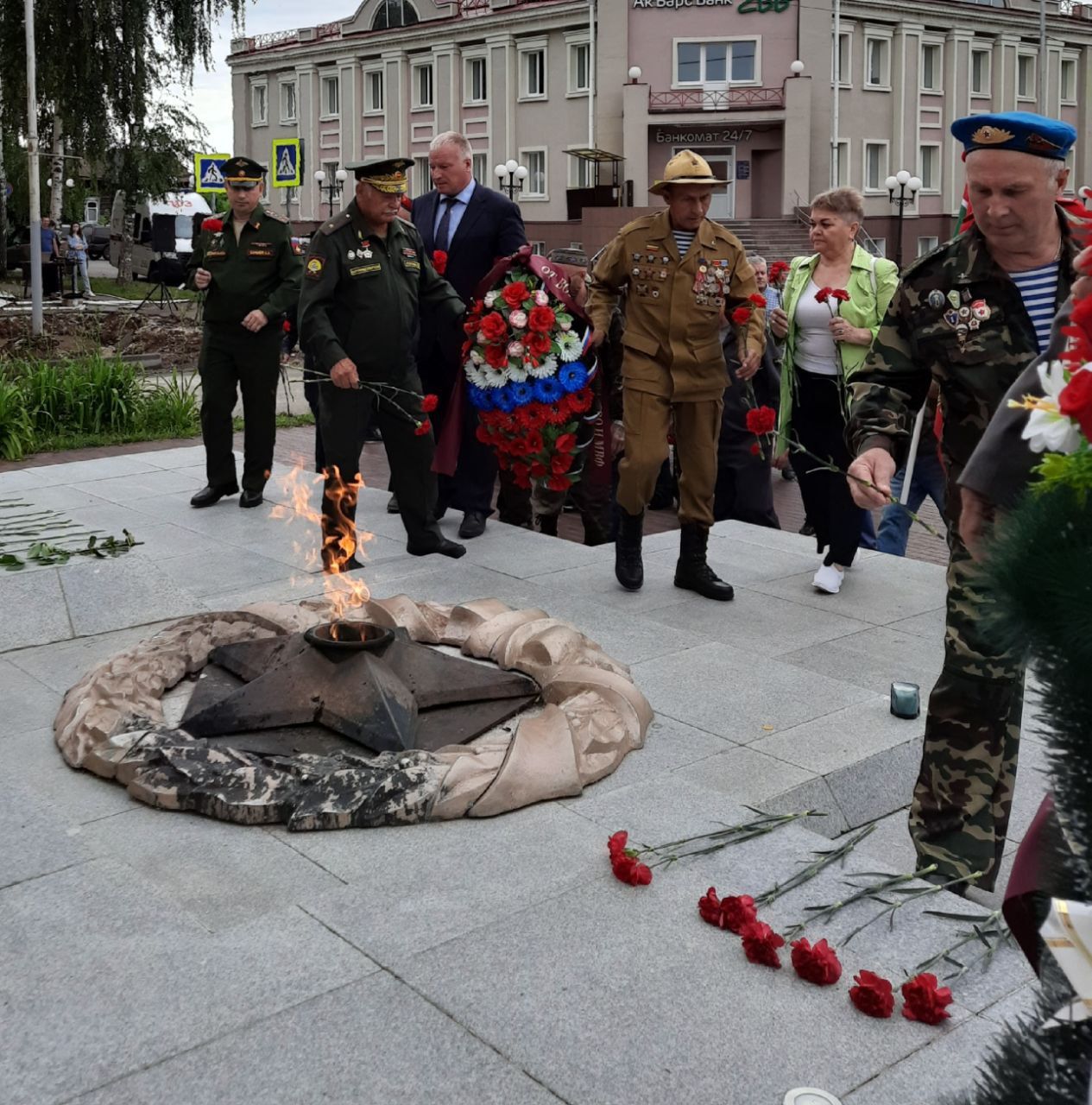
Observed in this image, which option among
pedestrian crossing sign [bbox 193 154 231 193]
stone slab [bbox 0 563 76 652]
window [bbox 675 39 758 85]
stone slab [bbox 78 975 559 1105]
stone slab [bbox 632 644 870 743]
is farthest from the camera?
window [bbox 675 39 758 85]

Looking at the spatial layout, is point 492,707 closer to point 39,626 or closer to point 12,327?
point 39,626

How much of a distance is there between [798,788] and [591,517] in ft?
15.6

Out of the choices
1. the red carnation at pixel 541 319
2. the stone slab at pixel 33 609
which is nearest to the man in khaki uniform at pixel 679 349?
the red carnation at pixel 541 319

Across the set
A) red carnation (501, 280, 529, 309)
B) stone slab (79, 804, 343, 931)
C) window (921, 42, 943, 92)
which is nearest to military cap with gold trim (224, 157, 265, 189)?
red carnation (501, 280, 529, 309)

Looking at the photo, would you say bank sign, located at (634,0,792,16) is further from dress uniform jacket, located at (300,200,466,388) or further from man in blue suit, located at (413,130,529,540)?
dress uniform jacket, located at (300,200,466,388)

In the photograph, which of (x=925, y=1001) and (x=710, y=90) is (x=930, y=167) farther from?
(x=925, y=1001)

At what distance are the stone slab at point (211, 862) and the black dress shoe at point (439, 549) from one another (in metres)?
3.95

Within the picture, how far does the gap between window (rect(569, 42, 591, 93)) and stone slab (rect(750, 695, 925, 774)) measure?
45.9 meters

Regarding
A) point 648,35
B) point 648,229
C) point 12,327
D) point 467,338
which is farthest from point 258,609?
point 648,35

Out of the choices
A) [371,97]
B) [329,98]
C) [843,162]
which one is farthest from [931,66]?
[329,98]

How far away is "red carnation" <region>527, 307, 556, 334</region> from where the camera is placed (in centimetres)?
830

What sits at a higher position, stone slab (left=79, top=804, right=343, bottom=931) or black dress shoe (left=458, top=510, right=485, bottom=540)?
black dress shoe (left=458, top=510, right=485, bottom=540)

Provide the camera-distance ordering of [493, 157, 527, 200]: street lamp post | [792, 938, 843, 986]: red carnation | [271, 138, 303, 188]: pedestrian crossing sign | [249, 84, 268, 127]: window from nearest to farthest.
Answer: [792, 938, 843, 986]: red carnation → [271, 138, 303, 188]: pedestrian crossing sign → [493, 157, 527, 200]: street lamp post → [249, 84, 268, 127]: window

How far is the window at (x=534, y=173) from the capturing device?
1972 inches
